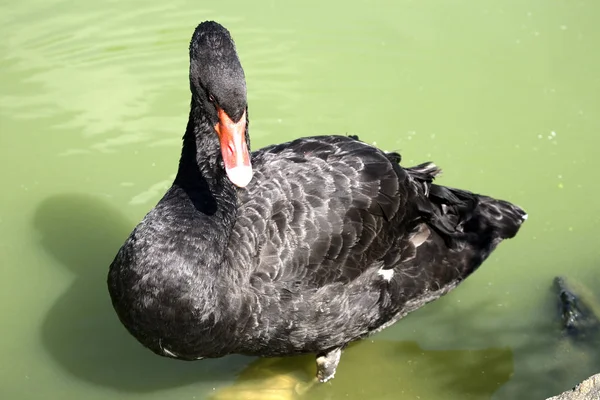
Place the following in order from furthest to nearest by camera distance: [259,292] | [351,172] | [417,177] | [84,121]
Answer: [84,121]
[417,177]
[351,172]
[259,292]

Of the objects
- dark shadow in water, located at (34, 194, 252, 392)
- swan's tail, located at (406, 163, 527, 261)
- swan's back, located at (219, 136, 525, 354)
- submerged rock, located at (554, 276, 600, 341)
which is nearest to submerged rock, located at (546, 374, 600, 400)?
swan's back, located at (219, 136, 525, 354)

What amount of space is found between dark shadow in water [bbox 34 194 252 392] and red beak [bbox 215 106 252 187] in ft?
6.46

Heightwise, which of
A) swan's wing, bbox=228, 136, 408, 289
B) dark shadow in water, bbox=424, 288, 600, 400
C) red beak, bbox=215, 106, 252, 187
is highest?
red beak, bbox=215, 106, 252, 187

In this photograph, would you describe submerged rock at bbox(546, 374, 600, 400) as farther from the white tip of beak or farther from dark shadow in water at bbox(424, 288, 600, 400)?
the white tip of beak

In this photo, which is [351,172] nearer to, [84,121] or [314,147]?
[314,147]

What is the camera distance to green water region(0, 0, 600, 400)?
5.66 m

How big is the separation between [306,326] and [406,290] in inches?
32.4

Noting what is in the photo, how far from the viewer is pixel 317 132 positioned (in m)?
7.36

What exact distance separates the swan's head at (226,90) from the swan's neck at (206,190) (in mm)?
409

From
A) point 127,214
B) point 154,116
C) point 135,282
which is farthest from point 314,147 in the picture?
point 154,116

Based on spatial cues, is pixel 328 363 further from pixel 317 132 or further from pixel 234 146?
pixel 317 132

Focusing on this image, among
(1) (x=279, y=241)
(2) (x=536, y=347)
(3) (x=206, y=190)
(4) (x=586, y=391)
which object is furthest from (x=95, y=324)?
(4) (x=586, y=391)

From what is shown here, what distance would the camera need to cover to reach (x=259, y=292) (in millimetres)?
4730

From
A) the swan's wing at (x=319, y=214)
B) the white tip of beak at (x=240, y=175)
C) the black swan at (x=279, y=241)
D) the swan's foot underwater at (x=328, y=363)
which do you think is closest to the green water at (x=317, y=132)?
the swan's foot underwater at (x=328, y=363)
